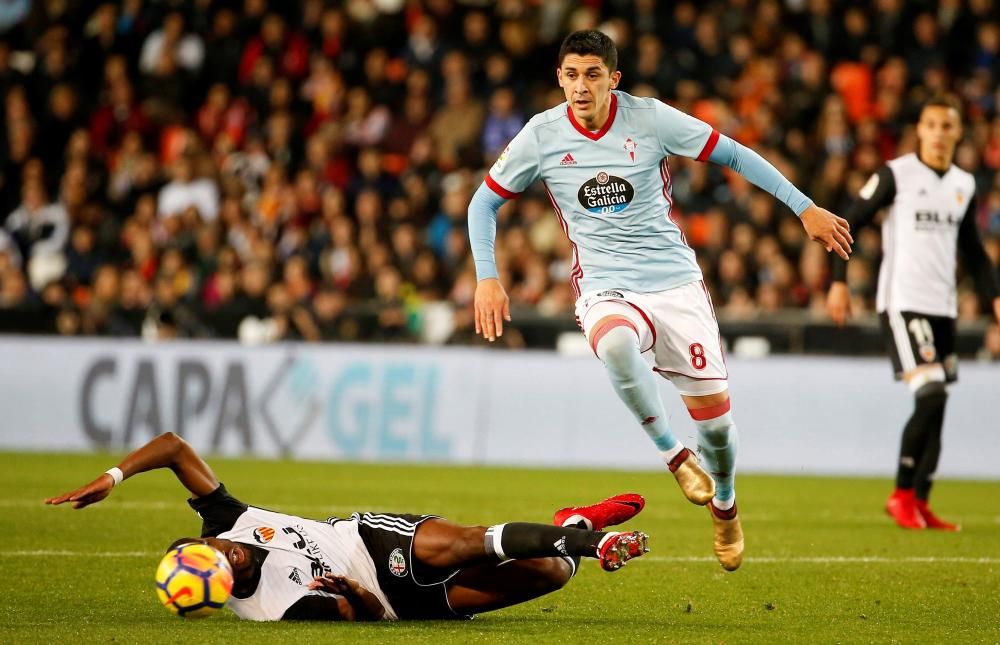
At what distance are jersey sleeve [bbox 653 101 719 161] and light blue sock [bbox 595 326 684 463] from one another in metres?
0.90

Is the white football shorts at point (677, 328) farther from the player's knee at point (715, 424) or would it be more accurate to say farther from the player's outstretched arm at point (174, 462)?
the player's outstretched arm at point (174, 462)

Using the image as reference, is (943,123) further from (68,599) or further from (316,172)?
(316,172)

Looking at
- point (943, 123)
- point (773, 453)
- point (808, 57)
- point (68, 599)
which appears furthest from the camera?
point (808, 57)

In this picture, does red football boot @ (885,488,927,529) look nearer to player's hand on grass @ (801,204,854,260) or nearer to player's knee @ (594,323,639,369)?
player's hand on grass @ (801,204,854,260)

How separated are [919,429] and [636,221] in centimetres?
366

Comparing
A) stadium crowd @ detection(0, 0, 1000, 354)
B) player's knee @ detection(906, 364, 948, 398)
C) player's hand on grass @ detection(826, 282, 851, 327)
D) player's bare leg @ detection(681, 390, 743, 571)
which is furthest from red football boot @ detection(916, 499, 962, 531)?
stadium crowd @ detection(0, 0, 1000, 354)

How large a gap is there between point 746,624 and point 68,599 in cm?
292

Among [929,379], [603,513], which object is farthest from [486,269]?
[929,379]

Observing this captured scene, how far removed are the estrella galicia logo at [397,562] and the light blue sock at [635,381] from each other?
124 centimetres

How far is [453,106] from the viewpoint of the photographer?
18.0 meters

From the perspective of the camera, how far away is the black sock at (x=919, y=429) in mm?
9750

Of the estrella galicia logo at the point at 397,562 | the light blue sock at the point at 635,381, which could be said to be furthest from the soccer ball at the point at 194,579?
the light blue sock at the point at 635,381

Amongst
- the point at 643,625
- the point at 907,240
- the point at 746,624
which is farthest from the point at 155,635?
the point at 907,240

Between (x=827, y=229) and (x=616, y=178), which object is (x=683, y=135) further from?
(x=827, y=229)
